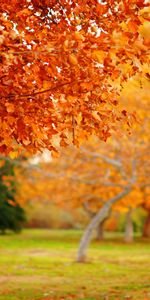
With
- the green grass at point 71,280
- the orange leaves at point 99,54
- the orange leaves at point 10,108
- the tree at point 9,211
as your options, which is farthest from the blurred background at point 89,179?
the green grass at point 71,280

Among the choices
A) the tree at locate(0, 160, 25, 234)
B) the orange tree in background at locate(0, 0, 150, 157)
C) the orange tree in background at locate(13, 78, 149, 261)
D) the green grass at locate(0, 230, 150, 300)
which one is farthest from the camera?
the tree at locate(0, 160, 25, 234)

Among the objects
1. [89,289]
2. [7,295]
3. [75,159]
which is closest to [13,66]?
[7,295]

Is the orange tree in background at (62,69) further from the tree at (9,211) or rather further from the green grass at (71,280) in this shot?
the tree at (9,211)

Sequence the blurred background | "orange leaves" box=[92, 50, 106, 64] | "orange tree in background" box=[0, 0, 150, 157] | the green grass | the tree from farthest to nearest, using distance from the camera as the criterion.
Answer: the tree
the blurred background
the green grass
"orange tree in background" box=[0, 0, 150, 157]
"orange leaves" box=[92, 50, 106, 64]

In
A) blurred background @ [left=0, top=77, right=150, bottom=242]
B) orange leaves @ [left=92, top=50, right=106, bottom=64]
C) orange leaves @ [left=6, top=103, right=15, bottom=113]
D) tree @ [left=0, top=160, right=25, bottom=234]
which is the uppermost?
orange leaves @ [left=92, top=50, right=106, bottom=64]

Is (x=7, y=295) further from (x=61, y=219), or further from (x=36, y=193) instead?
(x=61, y=219)

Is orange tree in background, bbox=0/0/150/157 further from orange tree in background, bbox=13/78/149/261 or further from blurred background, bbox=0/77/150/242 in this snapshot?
orange tree in background, bbox=13/78/149/261

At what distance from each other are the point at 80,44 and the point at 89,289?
8570mm

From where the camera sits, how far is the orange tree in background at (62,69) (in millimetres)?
6395

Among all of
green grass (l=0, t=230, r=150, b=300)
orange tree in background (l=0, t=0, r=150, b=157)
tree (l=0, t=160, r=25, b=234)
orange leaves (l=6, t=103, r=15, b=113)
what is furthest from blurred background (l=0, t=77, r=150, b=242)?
green grass (l=0, t=230, r=150, b=300)

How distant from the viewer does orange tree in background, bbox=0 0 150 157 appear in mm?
→ 6395

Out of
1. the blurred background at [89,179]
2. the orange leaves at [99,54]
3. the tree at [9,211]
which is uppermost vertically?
the orange leaves at [99,54]

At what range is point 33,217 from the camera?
60.5 metres

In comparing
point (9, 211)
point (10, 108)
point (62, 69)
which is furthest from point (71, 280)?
point (9, 211)
